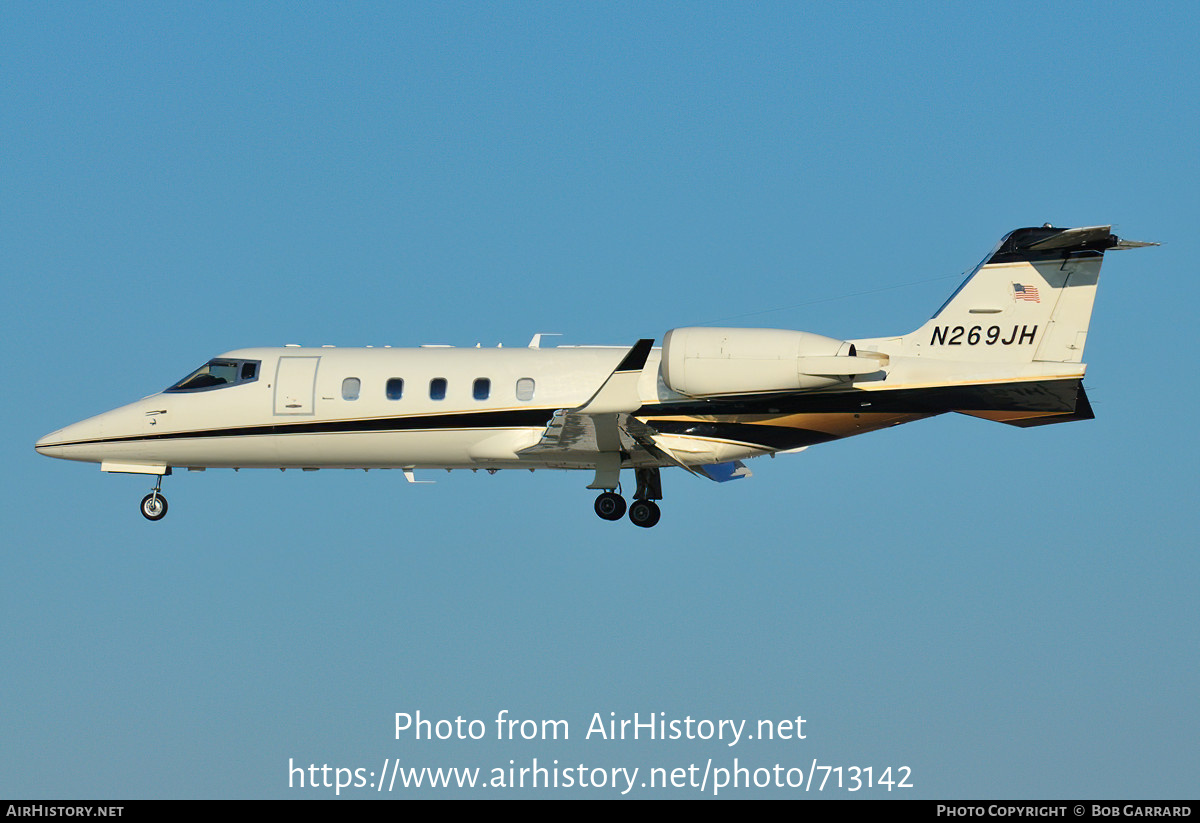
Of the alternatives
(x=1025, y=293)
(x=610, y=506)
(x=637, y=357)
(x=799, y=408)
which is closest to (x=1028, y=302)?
(x=1025, y=293)

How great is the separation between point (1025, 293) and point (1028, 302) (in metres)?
0.15

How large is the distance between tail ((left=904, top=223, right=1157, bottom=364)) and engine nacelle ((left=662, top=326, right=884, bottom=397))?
6.29 feet

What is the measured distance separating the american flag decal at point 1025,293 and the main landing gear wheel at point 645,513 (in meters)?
6.79

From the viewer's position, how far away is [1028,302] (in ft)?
78.8

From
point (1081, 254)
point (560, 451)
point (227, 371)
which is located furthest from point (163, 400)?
point (1081, 254)

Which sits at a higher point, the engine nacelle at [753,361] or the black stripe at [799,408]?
the engine nacelle at [753,361]

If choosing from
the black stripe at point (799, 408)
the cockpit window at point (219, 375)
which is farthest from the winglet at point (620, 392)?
the cockpit window at point (219, 375)

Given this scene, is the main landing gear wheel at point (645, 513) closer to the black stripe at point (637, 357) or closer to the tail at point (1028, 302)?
the black stripe at point (637, 357)

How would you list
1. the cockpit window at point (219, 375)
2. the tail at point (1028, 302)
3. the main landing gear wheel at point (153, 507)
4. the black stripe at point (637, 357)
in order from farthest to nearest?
the main landing gear wheel at point (153, 507) < the cockpit window at point (219, 375) < the tail at point (1028, 302) < the black stripe at point (637, 357)

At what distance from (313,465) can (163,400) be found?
295 cm

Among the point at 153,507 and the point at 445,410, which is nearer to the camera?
the point at 445,410

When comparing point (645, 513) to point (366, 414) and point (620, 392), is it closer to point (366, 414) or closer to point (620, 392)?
point (620, 392)

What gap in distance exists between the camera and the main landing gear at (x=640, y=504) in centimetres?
2620

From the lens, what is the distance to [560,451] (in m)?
25.0
